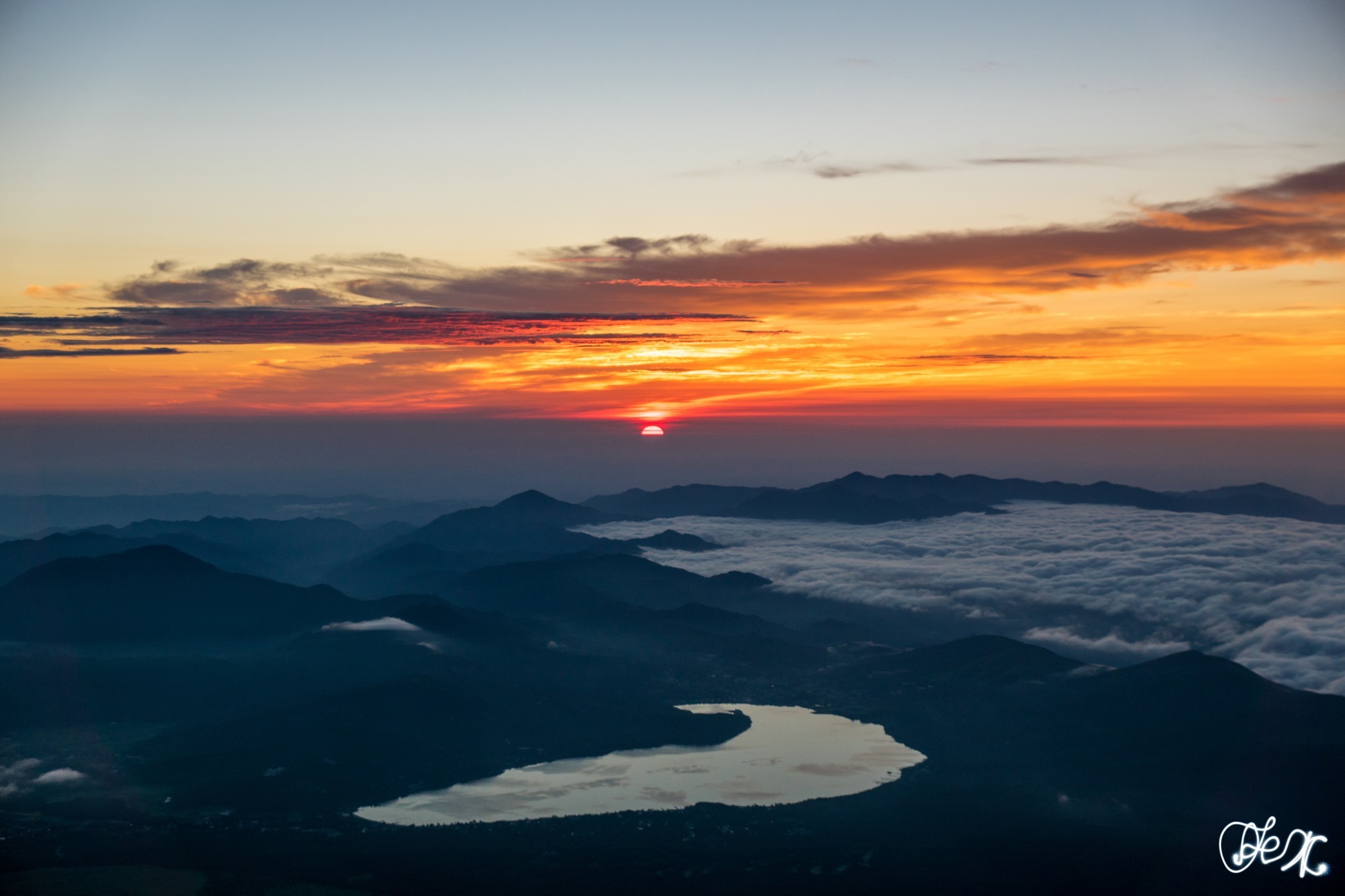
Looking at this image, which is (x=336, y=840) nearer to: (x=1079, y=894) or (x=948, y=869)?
(x=948, y=869)

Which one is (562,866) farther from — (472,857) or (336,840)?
(336,840)

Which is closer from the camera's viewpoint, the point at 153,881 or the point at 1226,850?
the point at 153,881

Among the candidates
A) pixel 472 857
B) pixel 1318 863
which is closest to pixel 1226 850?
pixel 1318 863

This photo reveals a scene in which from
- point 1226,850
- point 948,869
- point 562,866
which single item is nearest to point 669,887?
point 562,866

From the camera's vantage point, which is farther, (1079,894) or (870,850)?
(870,850)

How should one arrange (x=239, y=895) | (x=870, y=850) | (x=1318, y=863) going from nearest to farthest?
(x=239, y=895) < (x=1318, y=863) < (x=870, y=850)

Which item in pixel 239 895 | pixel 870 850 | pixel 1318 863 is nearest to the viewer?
pixel 239 895

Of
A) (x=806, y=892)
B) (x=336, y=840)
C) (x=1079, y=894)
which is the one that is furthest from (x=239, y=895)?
(x=1079, y=894)

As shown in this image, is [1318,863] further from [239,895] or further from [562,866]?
[239,895]
